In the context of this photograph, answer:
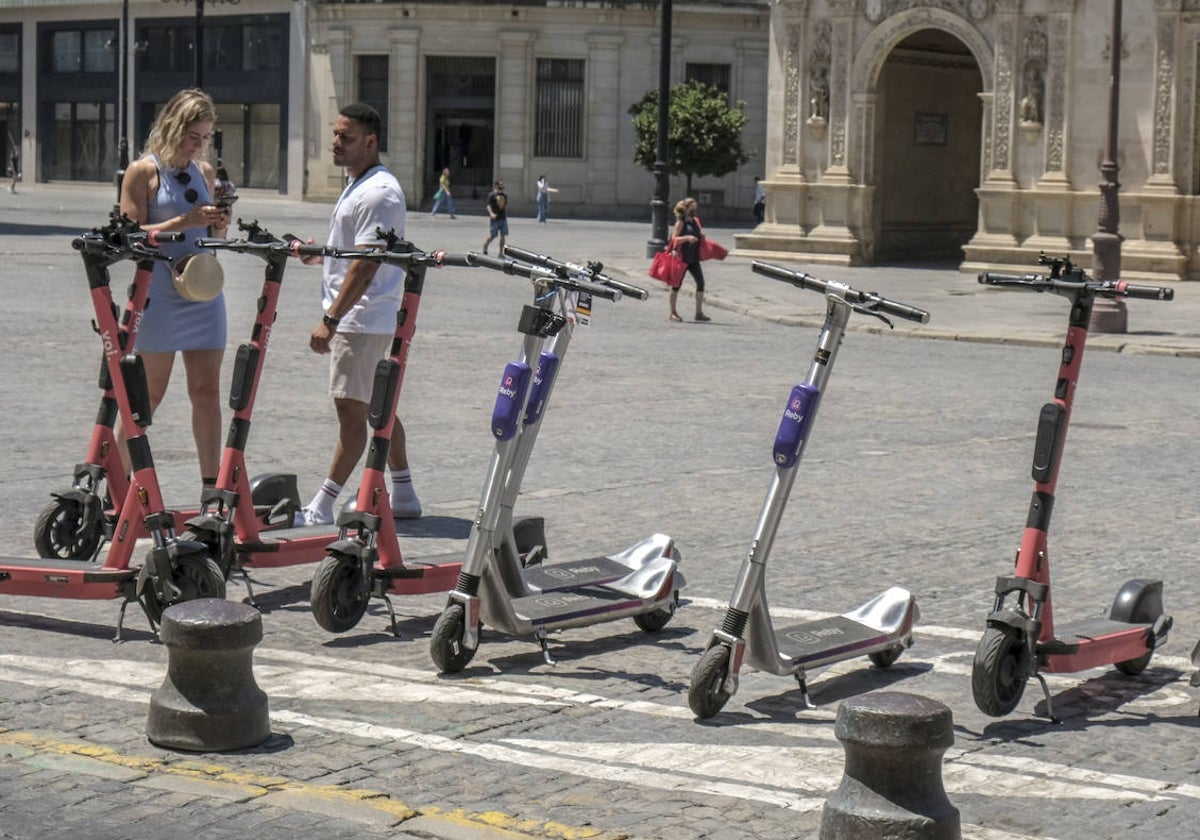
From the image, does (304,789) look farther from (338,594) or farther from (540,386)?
(540,386)

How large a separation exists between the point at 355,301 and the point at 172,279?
0.80m

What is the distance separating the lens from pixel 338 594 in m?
7.58

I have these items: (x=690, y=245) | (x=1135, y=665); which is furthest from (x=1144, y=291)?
(x=690, y=245)

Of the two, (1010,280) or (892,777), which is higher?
(1010,280)

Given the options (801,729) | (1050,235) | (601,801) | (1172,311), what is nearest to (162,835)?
(601,801)

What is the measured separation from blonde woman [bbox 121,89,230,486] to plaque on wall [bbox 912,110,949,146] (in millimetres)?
30343

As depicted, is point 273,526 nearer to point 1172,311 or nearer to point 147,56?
point 1172,311

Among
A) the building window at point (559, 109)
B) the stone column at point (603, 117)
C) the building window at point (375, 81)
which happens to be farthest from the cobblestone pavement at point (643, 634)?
the building window at point (375, 81)

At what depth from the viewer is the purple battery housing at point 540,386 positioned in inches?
297

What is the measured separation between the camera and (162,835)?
208 inches

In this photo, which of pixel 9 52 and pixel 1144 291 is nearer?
pixel 1144 291

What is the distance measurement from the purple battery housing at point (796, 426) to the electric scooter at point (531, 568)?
2.58 ft

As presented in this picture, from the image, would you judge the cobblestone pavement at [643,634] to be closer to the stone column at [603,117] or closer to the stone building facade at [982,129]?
the stone building facade at [982,129]

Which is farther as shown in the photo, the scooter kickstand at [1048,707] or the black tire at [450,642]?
the black tire at [450,642]
